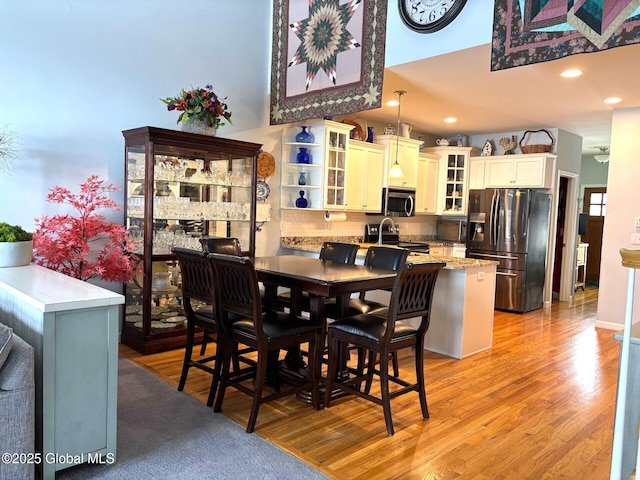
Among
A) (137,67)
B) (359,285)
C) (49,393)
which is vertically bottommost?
(49,393)

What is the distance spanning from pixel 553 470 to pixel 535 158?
16.8 ft

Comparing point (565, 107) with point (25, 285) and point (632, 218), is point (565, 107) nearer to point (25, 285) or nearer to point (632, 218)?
point (632, 218)

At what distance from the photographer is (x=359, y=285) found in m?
2.97

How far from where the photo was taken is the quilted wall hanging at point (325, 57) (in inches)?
160

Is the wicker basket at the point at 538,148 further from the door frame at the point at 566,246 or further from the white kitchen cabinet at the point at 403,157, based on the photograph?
the white kitchen cabinet at the point at 403,157

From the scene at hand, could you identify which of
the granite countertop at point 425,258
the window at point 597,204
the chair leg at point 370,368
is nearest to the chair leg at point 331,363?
the chair leg at point 370,368

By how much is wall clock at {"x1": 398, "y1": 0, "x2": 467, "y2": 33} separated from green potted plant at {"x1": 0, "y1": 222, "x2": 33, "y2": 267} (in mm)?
3223

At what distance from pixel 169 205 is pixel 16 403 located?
2.45 m

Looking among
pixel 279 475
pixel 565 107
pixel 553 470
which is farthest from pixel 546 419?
pixel 565 107

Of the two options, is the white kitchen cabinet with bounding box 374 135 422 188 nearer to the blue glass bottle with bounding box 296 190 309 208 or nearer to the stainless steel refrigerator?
the stainless steel refrigerator

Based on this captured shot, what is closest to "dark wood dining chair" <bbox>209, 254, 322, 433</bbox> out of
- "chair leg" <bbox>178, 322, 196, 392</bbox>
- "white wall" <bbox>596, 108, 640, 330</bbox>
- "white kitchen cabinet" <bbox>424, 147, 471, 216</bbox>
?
"chair leg" <bbox>178, 322, 196, 392</bbox>

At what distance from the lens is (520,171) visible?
269 inches

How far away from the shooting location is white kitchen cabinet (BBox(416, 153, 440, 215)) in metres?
6.94

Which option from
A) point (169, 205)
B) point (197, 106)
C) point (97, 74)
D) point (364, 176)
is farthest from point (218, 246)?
point (364, 176)
